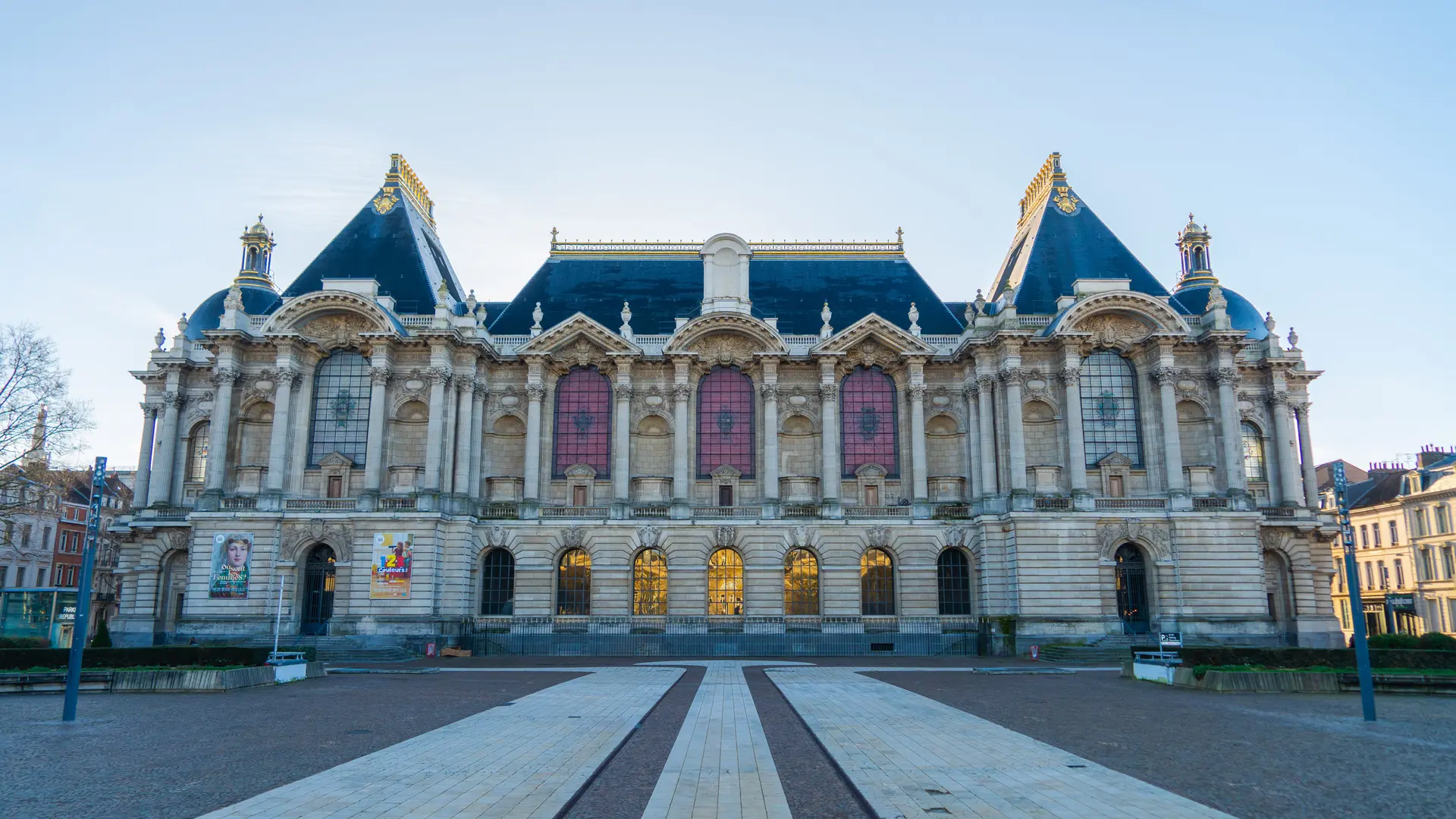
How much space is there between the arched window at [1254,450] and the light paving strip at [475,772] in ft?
138

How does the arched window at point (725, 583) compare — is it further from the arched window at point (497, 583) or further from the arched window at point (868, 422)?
the arched window at point (497, 583)

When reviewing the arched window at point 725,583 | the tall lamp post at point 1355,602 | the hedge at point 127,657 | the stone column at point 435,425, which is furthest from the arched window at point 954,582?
the hedge at point 127,657

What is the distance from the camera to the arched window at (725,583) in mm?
45406

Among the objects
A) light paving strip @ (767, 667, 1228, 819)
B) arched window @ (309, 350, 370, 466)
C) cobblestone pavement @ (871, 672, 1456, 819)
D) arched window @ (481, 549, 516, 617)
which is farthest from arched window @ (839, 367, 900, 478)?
light paving strip @ (767, 667, 1228, 819)

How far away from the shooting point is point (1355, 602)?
18.8 m

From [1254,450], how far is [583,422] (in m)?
35.1

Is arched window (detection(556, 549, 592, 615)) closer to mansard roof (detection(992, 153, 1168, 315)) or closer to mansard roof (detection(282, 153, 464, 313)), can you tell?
mansard roof (detection(282, 153, 464, 313))

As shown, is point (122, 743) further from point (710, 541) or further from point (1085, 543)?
point (1085, 543)

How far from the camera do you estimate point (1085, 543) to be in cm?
4312

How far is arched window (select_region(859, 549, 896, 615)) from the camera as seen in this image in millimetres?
45844

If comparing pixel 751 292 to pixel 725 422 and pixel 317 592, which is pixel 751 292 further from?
pixel 317 592

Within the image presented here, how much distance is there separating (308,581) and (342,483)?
4.78 metres

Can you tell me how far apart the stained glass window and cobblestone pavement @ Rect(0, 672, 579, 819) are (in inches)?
1619

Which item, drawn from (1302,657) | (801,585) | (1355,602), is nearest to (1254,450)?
(801,585)
